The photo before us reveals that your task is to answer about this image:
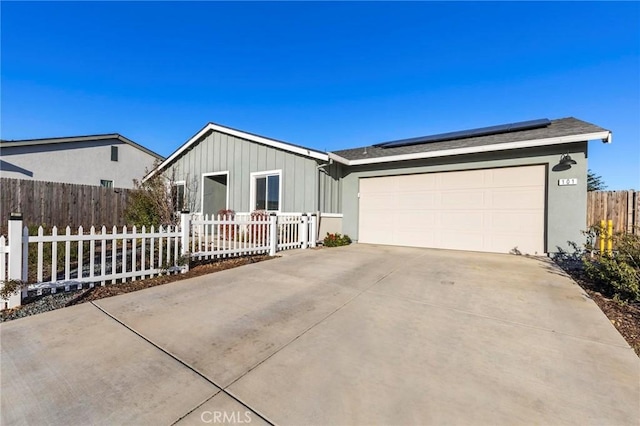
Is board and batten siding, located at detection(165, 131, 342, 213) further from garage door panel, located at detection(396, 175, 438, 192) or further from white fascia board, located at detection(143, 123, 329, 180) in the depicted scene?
garage door panel, located at detection(396, 175, 438, 192)

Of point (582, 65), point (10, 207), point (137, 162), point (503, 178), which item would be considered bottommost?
point (10, 207)

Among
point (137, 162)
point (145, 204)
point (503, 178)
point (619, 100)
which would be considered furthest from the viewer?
point (137, 162)

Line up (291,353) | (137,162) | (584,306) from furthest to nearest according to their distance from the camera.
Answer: (137,162), (584,306), (291,353)

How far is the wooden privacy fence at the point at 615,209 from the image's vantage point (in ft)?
21.2

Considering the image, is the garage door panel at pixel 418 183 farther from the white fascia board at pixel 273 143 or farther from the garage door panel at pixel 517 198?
the white fascia board at pixel 273 143

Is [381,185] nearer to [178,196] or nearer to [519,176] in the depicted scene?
[519,176]

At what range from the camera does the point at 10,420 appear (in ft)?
A: 5.21

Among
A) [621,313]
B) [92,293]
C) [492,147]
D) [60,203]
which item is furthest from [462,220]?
[60,203]

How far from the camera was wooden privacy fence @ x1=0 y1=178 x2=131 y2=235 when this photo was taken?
9.85 meters

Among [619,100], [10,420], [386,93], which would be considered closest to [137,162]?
[386,93]

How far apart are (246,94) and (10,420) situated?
1388 cm

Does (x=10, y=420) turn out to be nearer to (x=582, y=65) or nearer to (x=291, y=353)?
(x=291, y=353)

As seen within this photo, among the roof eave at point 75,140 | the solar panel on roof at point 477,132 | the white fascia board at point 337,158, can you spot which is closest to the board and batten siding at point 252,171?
the white fascia board at point 337,158

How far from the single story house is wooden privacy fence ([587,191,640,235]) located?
42cm
